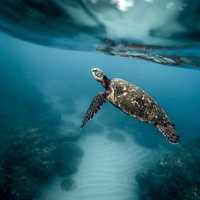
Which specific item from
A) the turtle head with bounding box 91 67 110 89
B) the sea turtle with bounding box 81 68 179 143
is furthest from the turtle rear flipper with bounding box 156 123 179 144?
the turtle head with bounding box 91 67 110 89

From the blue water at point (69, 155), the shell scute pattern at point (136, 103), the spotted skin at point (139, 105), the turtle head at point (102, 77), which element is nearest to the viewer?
the spotted skin at point (139, 105)

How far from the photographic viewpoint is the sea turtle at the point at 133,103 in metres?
5.83

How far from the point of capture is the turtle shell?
5906mm

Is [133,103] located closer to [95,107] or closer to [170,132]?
[95,107]

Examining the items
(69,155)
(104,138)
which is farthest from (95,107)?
(104,138)

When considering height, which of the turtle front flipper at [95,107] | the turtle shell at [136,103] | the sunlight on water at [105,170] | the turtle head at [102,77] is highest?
the turtle head at [102,77]

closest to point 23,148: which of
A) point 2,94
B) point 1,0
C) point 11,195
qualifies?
point 11,195

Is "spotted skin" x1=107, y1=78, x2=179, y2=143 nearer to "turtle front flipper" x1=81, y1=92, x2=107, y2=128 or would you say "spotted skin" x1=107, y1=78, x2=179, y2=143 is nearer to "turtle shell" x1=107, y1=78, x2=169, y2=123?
"turtle shell" x1=107, y1=78, x2=169, y2=123

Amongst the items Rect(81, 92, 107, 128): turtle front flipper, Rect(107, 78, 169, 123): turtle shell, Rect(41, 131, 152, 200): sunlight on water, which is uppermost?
Rect(107, 78, 169, 123): turtle shell

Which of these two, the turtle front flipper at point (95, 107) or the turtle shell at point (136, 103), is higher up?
the turtle shell at point (136, 103)

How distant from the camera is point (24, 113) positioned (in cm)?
3259

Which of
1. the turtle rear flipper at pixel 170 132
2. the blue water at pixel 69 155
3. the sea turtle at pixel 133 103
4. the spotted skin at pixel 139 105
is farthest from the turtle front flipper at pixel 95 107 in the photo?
the blue water at pixel 69 155

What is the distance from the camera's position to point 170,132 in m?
5.42

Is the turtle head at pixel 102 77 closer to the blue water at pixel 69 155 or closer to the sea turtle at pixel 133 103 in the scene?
the sea turtle at pixel 133 103
